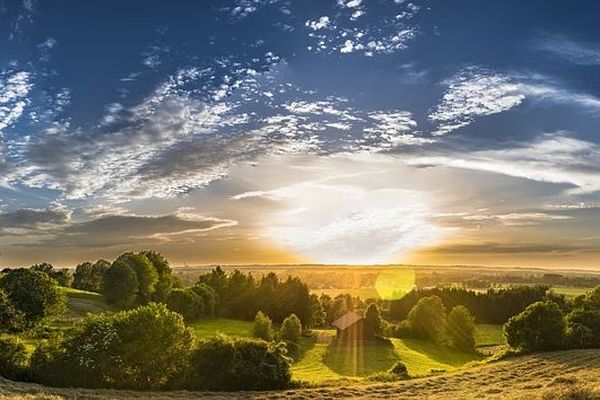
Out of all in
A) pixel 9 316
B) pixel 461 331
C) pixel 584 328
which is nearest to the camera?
pixel 584 328

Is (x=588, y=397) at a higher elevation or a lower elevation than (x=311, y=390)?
higher

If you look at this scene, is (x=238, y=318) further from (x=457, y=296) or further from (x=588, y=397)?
(x=588, y=397)

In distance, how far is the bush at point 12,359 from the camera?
49.1 metres

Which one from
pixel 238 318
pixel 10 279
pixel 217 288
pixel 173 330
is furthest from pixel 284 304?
pixel 173 330

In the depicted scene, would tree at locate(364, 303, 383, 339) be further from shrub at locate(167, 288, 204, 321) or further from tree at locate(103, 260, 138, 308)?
tree at locate(103, 260, 138, 308)

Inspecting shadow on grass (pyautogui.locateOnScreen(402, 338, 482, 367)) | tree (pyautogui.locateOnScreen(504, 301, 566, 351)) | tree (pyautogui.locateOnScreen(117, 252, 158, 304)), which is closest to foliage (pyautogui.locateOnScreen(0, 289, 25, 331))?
tree (pyautogui.locateOnScreen(117, 252, 158, 304))

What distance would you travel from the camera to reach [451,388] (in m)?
46.4

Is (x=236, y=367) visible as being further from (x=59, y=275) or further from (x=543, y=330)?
(x=59, y=275)

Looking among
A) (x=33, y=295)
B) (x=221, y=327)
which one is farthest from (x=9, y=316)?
(x=221, y=327)

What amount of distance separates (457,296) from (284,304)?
171ft

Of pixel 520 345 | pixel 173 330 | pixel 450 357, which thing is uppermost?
pixel 173 330

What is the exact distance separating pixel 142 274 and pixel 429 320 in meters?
65.8

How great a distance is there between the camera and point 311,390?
155 feet

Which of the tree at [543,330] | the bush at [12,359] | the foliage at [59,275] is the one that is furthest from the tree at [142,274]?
the tree at [543,330]
